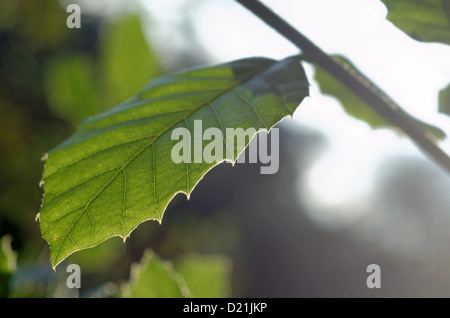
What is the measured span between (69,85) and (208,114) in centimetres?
113

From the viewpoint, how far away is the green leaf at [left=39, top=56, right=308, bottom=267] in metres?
0.64

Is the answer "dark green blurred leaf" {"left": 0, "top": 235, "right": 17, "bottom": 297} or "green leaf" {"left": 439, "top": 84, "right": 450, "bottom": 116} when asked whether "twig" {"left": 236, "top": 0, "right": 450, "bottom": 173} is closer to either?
"green leaf" {"left": 439, "top": 84, "right": 450, "bottom": 116}

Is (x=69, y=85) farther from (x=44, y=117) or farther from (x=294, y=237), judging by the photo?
(x=294, y=237)

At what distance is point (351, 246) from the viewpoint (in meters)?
19.9

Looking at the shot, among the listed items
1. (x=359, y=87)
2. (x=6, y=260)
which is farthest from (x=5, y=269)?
(x=359, y=87)

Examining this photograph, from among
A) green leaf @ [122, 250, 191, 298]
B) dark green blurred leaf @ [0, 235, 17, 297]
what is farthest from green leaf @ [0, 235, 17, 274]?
green leaf @ [122, 250, 191, 298]

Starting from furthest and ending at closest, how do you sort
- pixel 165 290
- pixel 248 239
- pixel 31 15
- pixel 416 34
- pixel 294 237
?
pixel 294 237 → pixel 248 239 → pixel 31 15 → pixel 165 290 → pixel 416 34

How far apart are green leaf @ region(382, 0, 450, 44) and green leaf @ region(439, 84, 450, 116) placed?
13 centimetres

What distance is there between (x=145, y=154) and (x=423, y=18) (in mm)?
463

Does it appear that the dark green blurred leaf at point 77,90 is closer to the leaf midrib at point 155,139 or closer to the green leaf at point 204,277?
the green leaf at point 204,277

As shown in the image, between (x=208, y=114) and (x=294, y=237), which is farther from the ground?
(x=294, y=237)

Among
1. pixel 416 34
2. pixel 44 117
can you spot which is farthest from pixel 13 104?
pixel 416 34

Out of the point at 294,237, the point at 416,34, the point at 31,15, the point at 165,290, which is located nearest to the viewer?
the point at 416,34

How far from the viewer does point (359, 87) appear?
64cm
